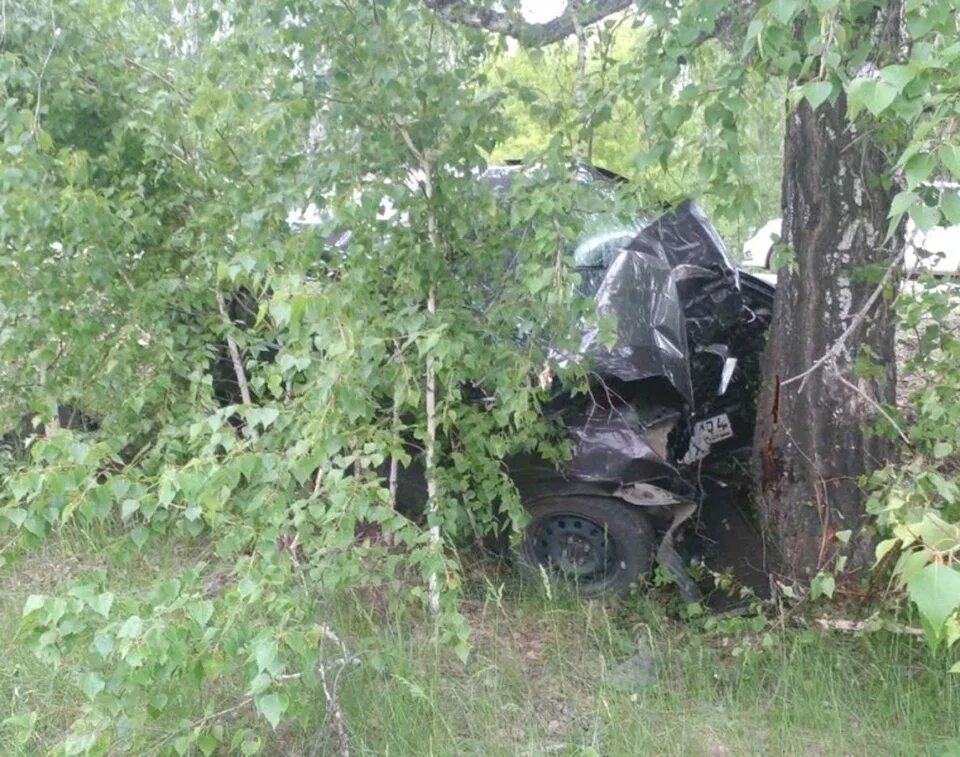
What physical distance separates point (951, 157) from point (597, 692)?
7.77ft

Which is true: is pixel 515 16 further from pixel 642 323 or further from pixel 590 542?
pixel 590 542

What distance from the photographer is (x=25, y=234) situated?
12.4 feet

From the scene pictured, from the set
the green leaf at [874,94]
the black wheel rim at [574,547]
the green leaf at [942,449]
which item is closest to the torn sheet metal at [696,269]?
the black wheel rim at [574,547]

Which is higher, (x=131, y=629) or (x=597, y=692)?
(x=131, y=629)

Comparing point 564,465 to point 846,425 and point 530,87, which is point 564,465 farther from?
point 530,87

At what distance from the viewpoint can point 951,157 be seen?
182cm

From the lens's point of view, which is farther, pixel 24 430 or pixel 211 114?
pixel 24 430

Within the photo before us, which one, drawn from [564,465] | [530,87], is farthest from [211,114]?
[564,465]

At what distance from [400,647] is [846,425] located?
2.09 meters

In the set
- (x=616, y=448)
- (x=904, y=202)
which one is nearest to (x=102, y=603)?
(x=904, y=202)

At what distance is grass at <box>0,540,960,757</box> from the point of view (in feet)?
10.3

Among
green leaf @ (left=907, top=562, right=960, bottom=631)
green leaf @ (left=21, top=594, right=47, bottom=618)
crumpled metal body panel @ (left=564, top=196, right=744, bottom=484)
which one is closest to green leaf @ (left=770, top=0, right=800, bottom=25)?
green leaf @ (left=907, top=562, right=960, bottom=631)

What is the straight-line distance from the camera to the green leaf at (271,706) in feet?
7.68

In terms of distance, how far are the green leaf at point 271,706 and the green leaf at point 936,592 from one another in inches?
60.4
